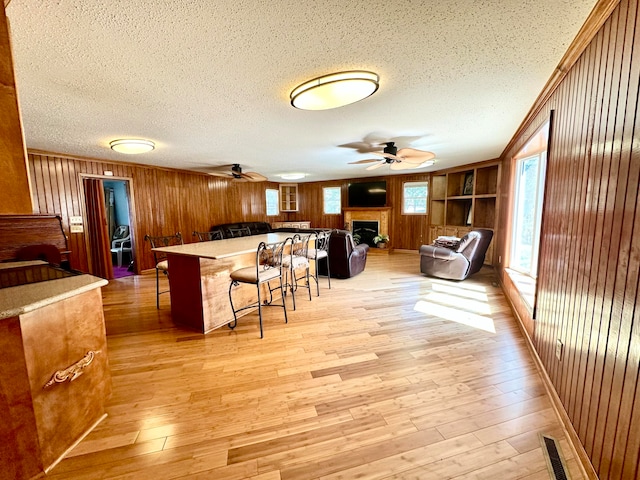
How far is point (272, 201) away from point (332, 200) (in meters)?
2.06

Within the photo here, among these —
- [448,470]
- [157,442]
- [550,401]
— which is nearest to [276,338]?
[157,442]

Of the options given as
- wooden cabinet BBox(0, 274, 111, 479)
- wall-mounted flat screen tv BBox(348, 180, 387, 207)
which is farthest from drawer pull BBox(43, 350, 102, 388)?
wall-mounted flat screen tv BBox(348, 180, 387, 207)

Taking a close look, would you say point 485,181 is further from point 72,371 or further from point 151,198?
point 151,198

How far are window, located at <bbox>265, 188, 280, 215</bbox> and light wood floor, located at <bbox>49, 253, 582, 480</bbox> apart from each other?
5.96 meters

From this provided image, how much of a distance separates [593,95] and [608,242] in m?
0.83

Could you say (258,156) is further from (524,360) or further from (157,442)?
(524,360)

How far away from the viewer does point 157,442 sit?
4.91 ft

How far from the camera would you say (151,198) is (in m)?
5.59

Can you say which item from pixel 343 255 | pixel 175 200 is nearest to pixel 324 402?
pixel 343 255

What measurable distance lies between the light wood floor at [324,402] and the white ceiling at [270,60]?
89.3 inches

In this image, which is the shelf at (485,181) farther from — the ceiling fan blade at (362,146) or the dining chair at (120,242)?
the dining chair at (120,242)

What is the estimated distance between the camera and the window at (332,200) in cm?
877

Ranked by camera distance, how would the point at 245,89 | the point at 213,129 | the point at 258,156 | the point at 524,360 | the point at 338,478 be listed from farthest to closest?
the point at 258,156 < the point at 213,129 < the point at 524,360 < the point at 245,89 < the point at 338,478

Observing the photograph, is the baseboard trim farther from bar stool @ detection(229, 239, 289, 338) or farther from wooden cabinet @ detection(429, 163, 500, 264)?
wooden cabinet @ detection(429, 163, 500, 264)
